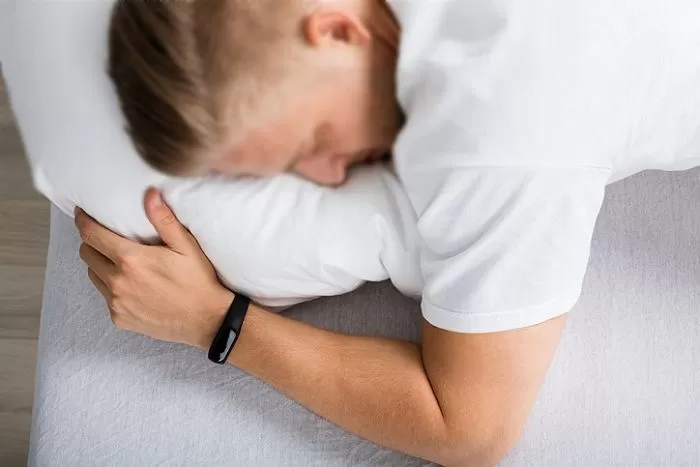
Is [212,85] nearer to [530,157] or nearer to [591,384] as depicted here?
[530,157]

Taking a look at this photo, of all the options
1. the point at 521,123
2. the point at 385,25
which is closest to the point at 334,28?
the point at 385,25

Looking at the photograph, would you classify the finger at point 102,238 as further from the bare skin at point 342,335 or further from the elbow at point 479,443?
the elbow at point 479,443

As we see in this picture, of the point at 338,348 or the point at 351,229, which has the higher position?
the point at 351,229

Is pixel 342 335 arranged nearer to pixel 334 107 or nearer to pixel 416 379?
pixel 416 379

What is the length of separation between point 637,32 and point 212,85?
1.29 ft

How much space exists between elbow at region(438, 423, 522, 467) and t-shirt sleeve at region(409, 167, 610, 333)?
116 millimetres

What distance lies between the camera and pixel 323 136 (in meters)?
0.77

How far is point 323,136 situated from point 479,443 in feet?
1.16

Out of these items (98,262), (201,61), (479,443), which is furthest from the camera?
(98,262)

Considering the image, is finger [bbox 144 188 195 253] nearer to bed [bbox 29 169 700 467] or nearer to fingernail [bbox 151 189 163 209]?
fingernail [bbox 151 189 163 209]

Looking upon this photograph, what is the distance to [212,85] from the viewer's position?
689 millimetres

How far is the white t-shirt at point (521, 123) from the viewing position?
0.72 metres

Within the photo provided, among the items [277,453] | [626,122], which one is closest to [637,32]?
[626,122]

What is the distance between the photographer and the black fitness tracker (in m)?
0.88
